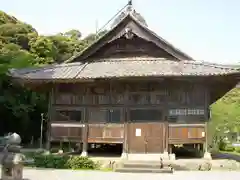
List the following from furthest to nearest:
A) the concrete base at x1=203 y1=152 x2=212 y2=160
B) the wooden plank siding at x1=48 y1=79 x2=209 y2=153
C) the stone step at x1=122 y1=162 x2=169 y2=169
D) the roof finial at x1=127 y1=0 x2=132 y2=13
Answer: the roof finial at x1=127 y1=0 x2=132 y2=13
the wooden plank siding at x1=48 y1=79 x2=209 y2=153
the concrete base at x1=203 y1=152 x2=212 y2=160
the stone step at x1=122 y1=162 x2=169 y2=169

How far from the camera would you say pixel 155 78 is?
712 inches

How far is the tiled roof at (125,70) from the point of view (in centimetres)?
1786

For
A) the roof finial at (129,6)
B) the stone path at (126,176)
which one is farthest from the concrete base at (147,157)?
the roof finial at (129,6)

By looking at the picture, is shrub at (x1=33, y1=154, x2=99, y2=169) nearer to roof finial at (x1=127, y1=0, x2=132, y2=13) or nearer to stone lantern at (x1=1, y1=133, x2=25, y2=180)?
stone lantern at (x1=1, y1=133, x2=25, y2=180)

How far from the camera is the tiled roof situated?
17.9m

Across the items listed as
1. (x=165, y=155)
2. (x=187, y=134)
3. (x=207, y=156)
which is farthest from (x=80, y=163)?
(x=207, y=156)

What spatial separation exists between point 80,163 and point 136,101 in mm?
4450

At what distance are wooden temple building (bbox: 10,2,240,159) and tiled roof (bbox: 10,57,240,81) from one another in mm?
49

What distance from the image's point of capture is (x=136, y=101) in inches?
739

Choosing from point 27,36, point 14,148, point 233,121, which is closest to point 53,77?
point 14,148

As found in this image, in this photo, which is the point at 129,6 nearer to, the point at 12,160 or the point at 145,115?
the point at 145,115

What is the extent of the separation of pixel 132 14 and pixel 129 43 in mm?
1730

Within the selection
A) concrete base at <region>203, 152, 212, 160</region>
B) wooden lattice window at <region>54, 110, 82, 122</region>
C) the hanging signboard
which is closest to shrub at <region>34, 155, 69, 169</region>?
wooden lattice window at <region>54, 110, 82, 122</region>

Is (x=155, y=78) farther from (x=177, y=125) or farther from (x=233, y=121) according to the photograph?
(x=233, y=121)
